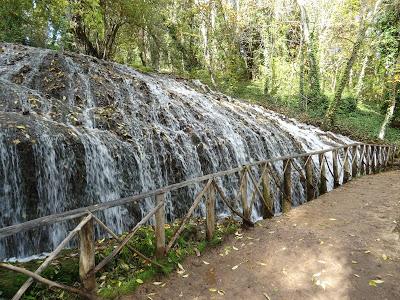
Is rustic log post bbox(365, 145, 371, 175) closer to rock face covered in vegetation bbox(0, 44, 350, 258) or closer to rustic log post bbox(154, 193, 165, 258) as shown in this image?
rock face covered in vegetation bbox(0, 44, 350, 258)

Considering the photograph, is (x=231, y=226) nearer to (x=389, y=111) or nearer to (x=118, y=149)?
(x=118, y=149)

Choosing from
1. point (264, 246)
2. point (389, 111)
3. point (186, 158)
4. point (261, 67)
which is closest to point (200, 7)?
point (261, 67)

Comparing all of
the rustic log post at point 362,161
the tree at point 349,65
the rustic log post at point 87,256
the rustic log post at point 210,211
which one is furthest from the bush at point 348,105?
the rustic log post at point 87,256

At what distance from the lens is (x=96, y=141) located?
7.93 m

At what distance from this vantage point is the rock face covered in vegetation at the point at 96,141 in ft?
21.7

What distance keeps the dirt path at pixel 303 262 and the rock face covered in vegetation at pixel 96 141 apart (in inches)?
125

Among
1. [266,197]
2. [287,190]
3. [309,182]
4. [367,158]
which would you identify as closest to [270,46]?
[367,158]

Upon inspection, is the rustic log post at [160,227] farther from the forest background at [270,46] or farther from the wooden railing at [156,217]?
the forest background at [270,46]

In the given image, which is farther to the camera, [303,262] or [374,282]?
[303,262]

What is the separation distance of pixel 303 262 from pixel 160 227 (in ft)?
7.66

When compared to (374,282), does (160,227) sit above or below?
above

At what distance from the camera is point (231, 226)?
262 inches

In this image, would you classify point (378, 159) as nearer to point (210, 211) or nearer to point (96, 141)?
point (210, 211)

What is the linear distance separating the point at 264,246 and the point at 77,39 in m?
17.4
